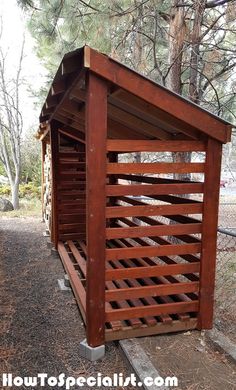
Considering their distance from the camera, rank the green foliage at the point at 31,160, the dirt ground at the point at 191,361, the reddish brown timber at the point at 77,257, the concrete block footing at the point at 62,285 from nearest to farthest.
Answer: the dirt ground at the point at 191,361
the concrete block footing at the point at 62,285
the reddish brown timber at the point at 77,257
the green foliage at the point at 31,160

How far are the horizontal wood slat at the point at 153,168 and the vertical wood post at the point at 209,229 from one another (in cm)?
11

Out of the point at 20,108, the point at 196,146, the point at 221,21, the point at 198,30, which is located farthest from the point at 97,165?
the point at 20,108

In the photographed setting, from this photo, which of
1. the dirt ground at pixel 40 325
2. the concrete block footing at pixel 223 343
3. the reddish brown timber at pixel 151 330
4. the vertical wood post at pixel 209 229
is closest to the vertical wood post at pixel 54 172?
the dirt ground at pixel 40 325

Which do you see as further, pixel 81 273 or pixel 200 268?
pixel 81 273

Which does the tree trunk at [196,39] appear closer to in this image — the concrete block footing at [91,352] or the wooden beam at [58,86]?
the wooden beam at [58,86]

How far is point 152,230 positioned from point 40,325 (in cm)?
140

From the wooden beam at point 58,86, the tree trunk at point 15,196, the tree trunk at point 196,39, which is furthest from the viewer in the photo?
the tree trunk at point 15,196

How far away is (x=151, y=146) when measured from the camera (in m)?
2.39

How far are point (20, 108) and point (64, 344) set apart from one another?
10533 millimetres

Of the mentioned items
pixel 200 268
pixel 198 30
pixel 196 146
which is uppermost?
pixel 198 30

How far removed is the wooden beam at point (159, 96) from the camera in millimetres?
2076

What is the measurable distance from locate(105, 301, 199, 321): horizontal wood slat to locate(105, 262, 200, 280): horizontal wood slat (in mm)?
271

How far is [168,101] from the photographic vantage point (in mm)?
2252

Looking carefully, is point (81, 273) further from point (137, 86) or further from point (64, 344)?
point (137, 86)
